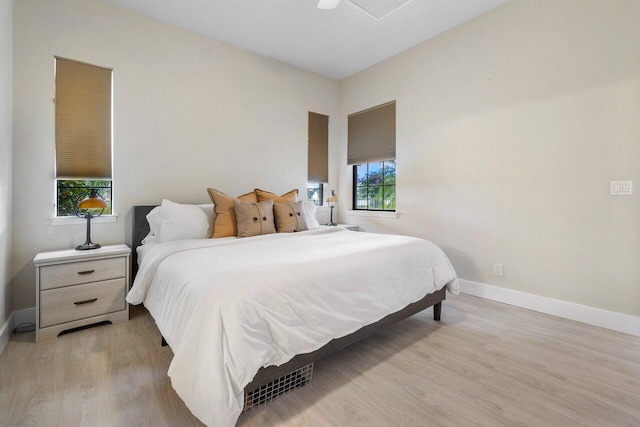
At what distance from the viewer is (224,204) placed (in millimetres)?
2730

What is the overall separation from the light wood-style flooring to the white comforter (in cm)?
31

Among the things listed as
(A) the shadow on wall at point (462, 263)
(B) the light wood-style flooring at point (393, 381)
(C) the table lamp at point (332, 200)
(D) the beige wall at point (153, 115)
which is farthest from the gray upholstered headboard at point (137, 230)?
(A) the shadow on wall at point (462, 263)

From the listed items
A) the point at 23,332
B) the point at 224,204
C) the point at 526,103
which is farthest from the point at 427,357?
the point at 23,332

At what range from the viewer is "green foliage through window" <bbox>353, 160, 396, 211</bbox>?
4082 mm

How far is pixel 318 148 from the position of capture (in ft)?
14.6

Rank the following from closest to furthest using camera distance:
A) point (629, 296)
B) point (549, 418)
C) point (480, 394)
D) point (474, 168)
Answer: point (549, 418) < point (480, 394) < point (629, 296) < point (474, 168)

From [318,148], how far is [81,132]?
2.86 m

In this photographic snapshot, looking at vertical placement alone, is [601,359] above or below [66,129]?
below

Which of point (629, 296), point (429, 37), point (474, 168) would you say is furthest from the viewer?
point (429, 37)

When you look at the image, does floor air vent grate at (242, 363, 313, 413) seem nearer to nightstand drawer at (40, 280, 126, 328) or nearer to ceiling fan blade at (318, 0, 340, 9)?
nightstand drawer at (40, 280, 126, 328)

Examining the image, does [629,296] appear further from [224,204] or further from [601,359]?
[224,204]

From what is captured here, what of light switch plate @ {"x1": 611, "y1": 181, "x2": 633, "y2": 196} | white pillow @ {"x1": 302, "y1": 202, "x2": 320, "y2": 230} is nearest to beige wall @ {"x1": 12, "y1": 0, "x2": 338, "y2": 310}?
white pillow @ {"x1": 302, "y1": 202, "x2": 320, "y2": 230}

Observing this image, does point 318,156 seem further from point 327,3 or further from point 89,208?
point 89,208

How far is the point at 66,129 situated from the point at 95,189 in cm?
57
